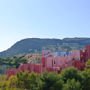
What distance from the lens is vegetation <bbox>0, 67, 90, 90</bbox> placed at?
61.1 feet

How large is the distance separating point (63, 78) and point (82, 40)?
102 metres

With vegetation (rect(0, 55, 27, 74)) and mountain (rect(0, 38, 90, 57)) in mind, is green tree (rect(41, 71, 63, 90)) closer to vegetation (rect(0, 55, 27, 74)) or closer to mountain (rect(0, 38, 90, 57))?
vegetation (rect(0, 55, 27, 74))

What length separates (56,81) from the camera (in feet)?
65.1

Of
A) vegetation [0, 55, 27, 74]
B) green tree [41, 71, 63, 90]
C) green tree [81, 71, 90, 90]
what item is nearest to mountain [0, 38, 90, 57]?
vegetation [0, 55, 27, 74]

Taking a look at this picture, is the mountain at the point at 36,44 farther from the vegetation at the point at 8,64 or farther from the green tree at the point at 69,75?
the green tree at the point at 69,75

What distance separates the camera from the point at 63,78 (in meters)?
21.2

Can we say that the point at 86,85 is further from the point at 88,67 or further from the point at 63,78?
the point at 88,67

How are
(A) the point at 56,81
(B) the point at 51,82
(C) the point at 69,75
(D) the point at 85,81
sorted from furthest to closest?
(C) the point at 69,75
(D) the point at 85,81
(B) the point at 51,82
(A) the point at 56,81

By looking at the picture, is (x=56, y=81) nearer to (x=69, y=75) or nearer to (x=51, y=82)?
(x=51, y=82)

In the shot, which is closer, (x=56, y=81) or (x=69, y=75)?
Result: (x=56, y=81)

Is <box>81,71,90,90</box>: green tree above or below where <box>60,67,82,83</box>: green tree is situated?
below

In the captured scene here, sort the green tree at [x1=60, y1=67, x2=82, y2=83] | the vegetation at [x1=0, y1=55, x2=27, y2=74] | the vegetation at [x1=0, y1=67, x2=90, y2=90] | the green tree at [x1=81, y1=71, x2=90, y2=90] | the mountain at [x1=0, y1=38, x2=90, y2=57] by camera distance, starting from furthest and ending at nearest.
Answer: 1. the mountain at [x1=0, y1=38, x2=90, y2=57]
2. the vegetation at [x1=0, y1=55, x2=27, y2=74]
3. the green tree at [x1=60, y1=67, x2=82, y2=83]
4. the green tree at [x1=81, y1=71, x2=90, y2=90]
5. the vegetation at [x1=0, y1=67, x2=90, y2=90]

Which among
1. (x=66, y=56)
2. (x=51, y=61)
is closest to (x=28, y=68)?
(x=51, y=61)

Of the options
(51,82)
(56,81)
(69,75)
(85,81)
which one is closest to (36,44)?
(69,75)
